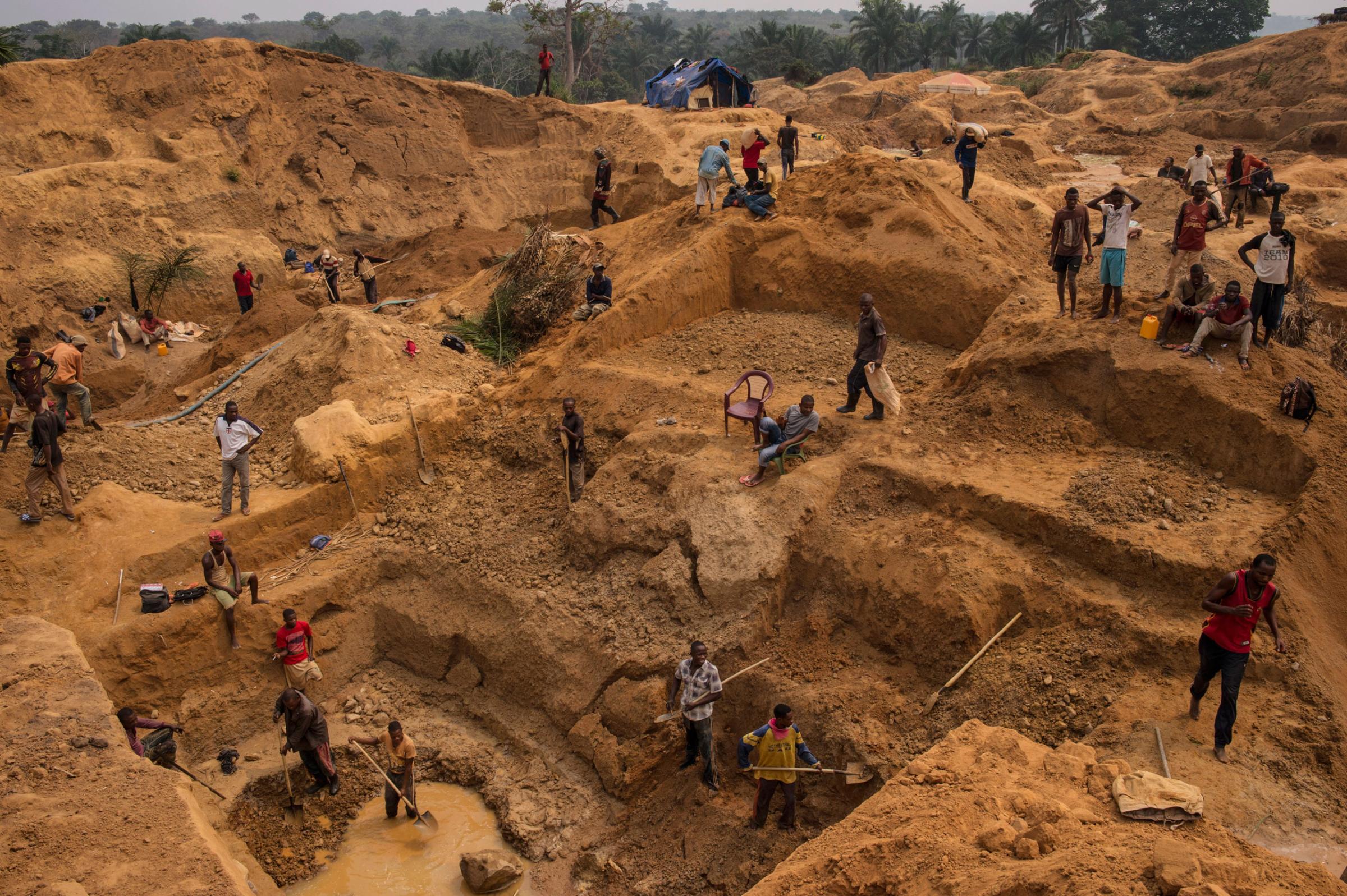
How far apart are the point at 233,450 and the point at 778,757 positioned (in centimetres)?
639

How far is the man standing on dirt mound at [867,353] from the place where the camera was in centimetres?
926

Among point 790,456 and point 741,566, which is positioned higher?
point 790,456

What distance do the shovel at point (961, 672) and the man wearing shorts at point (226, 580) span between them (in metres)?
6.60

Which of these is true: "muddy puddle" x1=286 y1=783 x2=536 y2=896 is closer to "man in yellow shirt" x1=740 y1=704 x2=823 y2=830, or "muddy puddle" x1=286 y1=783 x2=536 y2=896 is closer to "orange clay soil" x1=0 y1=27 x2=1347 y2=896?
"orange clay soil" x1=0 y1=27 x2=1347 y2=896

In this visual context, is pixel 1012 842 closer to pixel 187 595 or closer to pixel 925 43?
pixel 187 595

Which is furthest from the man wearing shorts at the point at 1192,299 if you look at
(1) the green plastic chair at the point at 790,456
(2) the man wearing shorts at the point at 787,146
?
(2) the man wearing shorts at the point at 787,146

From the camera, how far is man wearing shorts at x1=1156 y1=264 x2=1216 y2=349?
8.45 metres

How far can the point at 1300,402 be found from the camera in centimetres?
779

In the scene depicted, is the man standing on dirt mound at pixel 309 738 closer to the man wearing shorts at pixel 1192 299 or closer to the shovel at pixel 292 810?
the shovel at pixel 292 810

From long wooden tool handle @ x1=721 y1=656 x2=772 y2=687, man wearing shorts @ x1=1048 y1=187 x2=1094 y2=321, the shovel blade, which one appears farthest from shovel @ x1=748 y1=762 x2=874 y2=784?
man wearing shorts @ x1=1048 y1=187 x2=1094 y2=321

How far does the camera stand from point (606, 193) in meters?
16.3

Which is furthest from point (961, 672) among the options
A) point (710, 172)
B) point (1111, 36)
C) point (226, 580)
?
point (1111, 36)

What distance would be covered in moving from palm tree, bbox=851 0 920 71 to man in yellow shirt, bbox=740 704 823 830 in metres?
49.1

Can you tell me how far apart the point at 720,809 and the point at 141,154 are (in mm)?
17841
